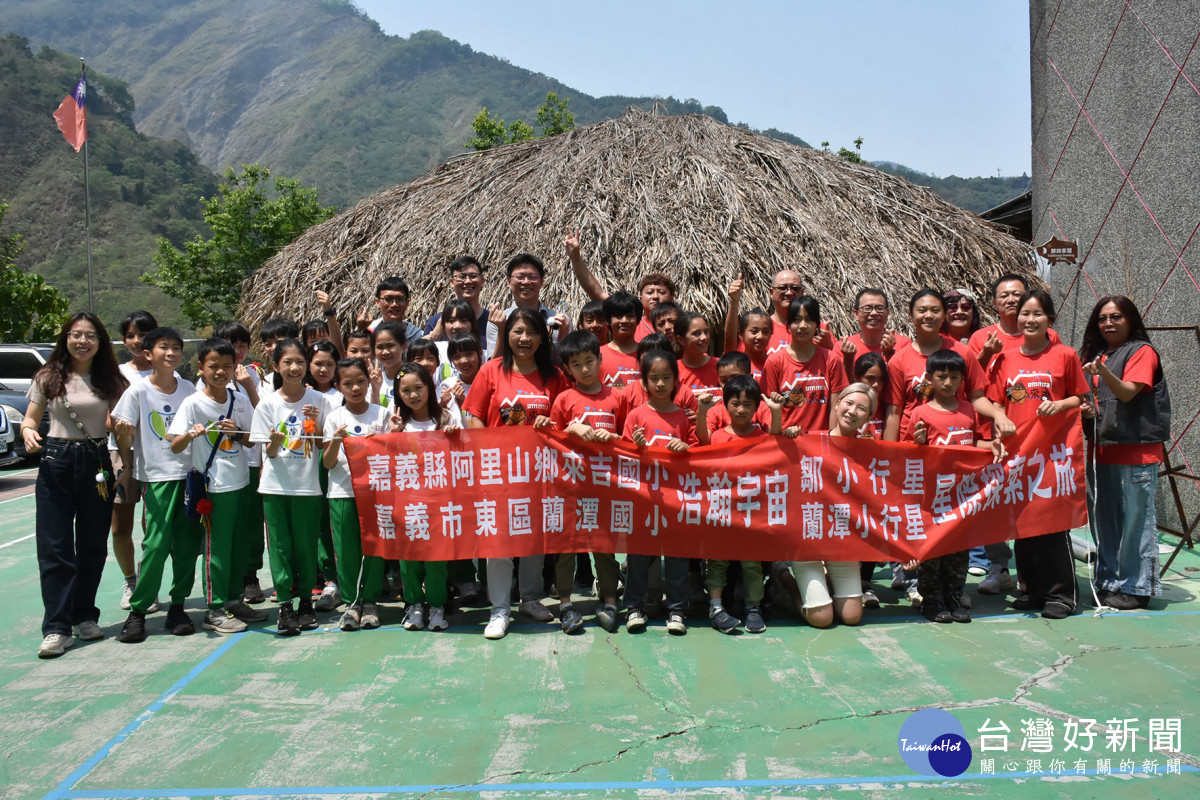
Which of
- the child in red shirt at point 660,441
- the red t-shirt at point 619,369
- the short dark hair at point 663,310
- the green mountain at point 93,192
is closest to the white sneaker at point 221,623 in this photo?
the child in red shirt at point 660,441

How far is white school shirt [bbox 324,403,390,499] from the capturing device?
4.86m

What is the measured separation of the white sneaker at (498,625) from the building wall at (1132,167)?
5.44 m

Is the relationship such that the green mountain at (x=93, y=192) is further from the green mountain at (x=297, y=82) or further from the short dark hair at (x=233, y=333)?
the short dark hair at (x=233, y=333)

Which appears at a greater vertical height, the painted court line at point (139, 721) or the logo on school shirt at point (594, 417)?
the logo on school shirt at point (594, 417)

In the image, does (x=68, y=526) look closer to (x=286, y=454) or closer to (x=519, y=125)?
(x=286, y=454)

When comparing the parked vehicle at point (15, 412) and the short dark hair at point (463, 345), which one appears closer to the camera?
the short dark hair at point (463, 345)

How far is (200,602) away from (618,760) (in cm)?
336

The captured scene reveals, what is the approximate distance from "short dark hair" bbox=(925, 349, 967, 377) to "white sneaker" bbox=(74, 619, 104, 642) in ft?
15.9

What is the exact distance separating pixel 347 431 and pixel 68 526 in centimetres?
152

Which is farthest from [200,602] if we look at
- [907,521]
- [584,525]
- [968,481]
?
[968,481]

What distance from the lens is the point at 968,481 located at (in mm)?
4922

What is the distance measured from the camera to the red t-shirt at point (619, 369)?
16.4 feet

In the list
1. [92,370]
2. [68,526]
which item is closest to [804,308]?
[92,370]

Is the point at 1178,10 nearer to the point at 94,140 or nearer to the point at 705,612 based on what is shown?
the point at 705,612
